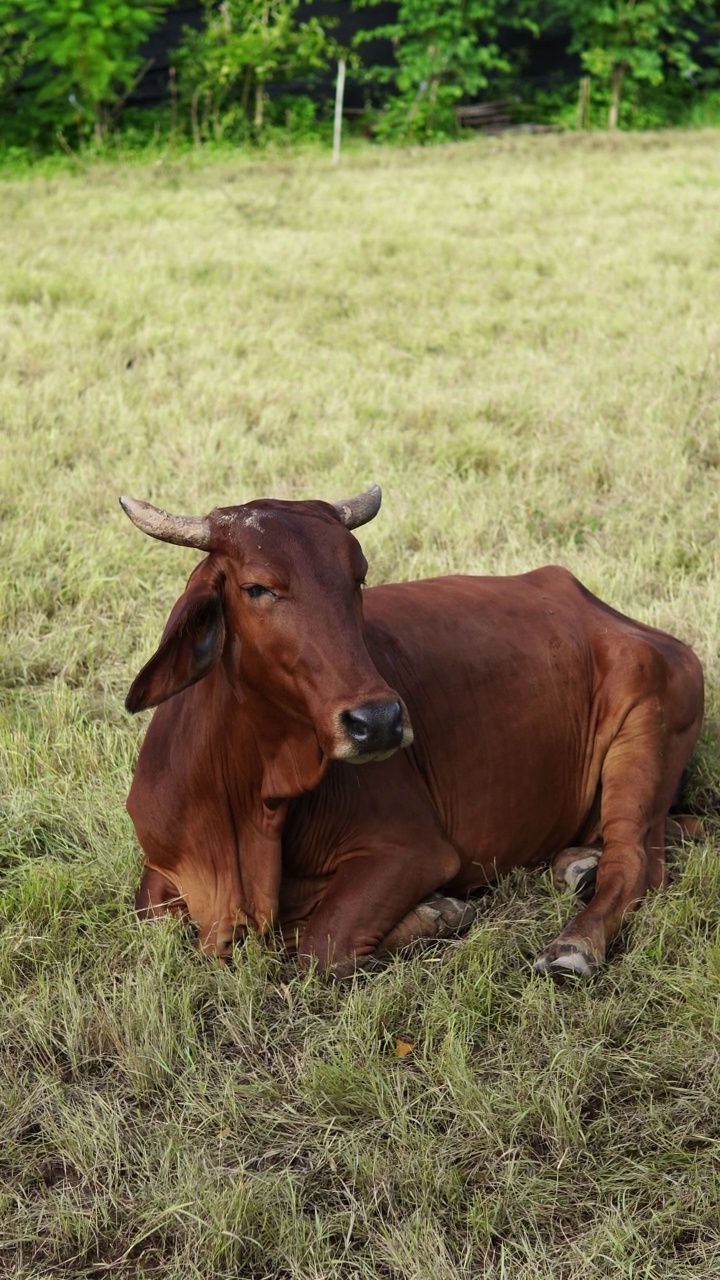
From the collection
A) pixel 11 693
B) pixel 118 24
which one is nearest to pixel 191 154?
pixel 118 24

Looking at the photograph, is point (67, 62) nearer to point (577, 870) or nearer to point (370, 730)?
point (577, 870)

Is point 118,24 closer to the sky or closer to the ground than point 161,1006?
closer to the sky

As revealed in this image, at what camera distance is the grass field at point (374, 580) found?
2629mm

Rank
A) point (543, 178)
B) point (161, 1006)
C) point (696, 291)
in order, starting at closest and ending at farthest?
point (161, 1006), point (696, 291), point (543, 178)

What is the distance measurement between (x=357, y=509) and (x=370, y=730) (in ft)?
2.43

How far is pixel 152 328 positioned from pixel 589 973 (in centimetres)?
625

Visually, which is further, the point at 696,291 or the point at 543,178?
the point at 543,178

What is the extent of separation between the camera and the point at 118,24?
16344 mm

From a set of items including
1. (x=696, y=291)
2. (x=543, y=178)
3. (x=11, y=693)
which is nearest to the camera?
(x=11, y=693)

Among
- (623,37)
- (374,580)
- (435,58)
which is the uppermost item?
(623,37)

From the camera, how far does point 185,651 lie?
3.16 meters

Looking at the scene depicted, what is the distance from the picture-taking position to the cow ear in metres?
3.11

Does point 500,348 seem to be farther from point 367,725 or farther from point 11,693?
point 367,725

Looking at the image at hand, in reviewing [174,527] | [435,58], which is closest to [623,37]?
[435,58]
